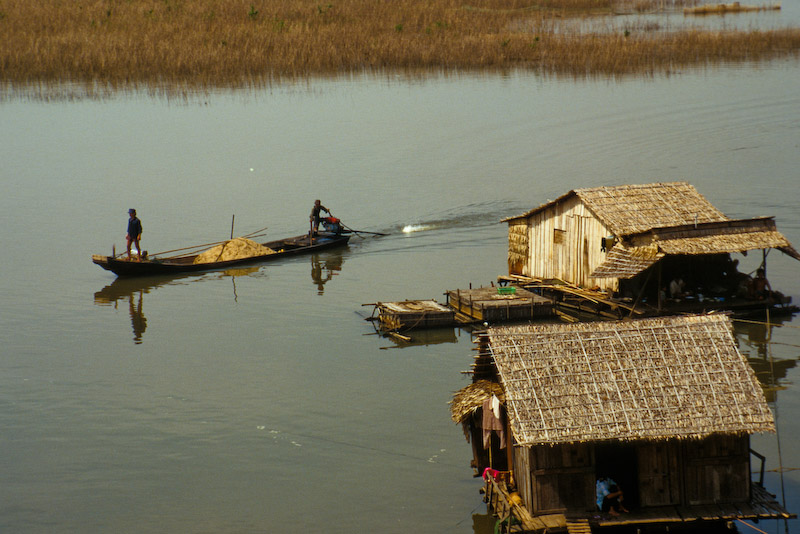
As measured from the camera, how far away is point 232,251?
3378 centimetres

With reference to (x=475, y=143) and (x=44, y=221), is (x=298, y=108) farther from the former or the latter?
(x=44, y=221)

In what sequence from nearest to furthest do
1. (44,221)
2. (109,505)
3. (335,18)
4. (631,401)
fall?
(631,401) → (109,505) → (44,221) → (335,18)

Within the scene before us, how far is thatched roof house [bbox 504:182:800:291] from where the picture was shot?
2452 cm

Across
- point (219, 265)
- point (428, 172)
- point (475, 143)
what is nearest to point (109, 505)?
point (219, 265)

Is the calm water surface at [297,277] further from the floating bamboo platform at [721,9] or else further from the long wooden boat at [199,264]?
the floating bamboo platform at [721,9]

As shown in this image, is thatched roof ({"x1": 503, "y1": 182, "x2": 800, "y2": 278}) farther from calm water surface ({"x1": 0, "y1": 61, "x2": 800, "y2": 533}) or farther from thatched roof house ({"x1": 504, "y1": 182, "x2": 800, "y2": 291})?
calm water surface ({"x1": 0, "y1": 61, "x2": 800, "y2": 533})

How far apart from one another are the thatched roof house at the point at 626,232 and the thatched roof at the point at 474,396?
10.4 metres

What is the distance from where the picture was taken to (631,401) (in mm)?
13344

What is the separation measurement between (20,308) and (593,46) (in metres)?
37.9

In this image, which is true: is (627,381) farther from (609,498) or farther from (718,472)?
(718,472)

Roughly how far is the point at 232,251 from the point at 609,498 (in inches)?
878

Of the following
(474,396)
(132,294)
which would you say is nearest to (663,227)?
(474,396)

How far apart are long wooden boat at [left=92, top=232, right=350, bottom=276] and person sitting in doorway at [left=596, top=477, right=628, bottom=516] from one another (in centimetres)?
2143

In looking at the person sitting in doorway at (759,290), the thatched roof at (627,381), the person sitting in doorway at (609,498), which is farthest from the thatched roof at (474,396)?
the person sitting in doorway at (759,290)
